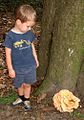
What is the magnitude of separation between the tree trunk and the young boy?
0.42 m

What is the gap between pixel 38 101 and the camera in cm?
509

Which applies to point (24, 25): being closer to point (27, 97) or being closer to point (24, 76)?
point (24, 76)

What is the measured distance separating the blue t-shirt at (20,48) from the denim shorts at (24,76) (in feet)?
0.19

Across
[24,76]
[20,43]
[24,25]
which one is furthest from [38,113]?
[24,25]

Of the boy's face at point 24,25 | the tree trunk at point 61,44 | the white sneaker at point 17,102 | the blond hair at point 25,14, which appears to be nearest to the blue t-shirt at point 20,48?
the boy's face at point 24,25

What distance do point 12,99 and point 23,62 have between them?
3.11 feet

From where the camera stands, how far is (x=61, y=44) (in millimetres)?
4727

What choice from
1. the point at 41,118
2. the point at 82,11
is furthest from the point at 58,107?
the point at 82,11

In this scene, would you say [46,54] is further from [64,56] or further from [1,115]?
[1,115]

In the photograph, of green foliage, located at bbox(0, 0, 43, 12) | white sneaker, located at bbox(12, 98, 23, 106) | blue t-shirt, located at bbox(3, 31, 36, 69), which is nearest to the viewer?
blue t-shirt, located at bbox(3, 31, 36, 69)

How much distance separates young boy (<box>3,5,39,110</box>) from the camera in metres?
4.18

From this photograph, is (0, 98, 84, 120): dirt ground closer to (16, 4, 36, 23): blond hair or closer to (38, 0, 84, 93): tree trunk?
(38, 0, 84, 93): tree trunk

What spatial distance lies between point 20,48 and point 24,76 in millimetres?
428

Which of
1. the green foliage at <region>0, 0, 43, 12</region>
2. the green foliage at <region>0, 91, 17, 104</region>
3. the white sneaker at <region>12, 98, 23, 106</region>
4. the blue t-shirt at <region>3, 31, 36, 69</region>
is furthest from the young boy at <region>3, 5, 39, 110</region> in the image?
the green foliage at <region>0, 0, 43, 12</region>
